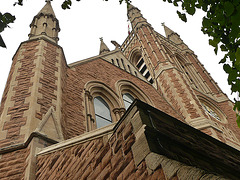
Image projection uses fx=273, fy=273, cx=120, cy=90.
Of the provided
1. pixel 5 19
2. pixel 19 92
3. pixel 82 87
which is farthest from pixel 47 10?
pixel 5 19

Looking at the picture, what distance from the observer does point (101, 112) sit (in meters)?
9.12

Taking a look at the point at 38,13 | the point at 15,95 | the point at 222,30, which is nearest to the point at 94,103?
the point at 15,95

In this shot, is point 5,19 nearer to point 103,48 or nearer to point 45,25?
point 45,25

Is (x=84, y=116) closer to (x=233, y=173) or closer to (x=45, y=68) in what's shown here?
(x=45, y=68)

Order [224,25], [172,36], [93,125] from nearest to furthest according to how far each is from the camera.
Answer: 1. [224,25]
2. [93,125]
3. [172,36]

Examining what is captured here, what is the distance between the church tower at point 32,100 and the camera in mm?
5061

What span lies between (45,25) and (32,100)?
192 inches

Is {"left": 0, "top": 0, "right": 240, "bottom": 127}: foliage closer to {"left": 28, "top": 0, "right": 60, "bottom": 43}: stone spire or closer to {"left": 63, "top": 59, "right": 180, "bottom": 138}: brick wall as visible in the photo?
{"left": 63, "top": 59, "right": 180, "bottom": 138}: brick wall

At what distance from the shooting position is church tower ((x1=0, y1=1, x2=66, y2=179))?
5061 mm

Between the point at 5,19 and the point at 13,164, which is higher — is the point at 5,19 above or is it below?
below

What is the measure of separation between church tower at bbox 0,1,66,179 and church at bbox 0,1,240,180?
0.07ft

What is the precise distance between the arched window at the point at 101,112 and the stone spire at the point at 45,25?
2.57m

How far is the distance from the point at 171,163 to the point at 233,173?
0.76 metres

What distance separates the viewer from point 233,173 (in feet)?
8.89
